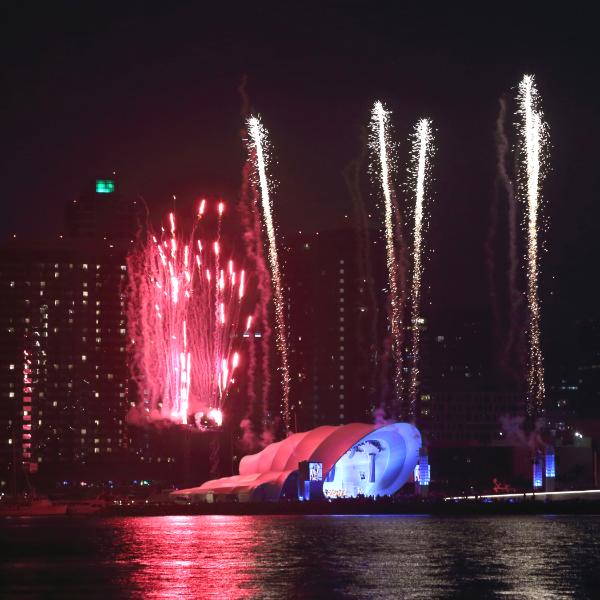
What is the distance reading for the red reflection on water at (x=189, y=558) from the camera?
6181 cm

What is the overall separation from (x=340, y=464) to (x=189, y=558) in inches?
2311

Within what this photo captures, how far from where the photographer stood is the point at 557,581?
2504 inches

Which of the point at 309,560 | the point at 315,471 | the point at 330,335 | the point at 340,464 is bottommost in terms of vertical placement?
the point at 309,560

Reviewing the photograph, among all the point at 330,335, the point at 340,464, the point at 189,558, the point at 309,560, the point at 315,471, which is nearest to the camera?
the point at 309,560

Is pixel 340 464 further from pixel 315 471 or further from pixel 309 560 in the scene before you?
pixel 309 560

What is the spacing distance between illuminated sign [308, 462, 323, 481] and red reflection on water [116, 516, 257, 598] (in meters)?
12.1

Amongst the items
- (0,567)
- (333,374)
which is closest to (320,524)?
(0,567)

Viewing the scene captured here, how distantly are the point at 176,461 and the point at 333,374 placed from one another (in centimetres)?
2511

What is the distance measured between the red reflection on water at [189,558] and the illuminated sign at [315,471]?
12.1m

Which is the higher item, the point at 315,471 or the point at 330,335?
the point at 330,335

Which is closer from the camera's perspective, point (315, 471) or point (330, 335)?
point (315, 471)

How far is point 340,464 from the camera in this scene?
136 meters

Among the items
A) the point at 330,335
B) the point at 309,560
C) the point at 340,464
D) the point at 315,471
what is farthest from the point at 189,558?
the point at 330,335

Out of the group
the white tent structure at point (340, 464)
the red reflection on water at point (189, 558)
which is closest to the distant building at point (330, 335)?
the white tent structure at point (340, 464)
